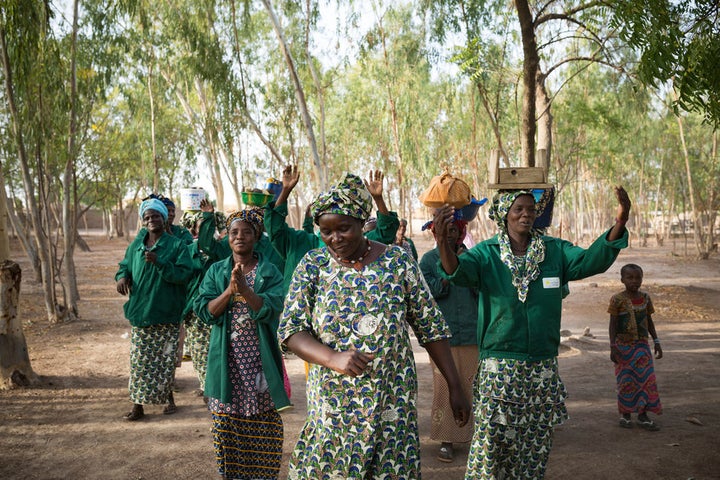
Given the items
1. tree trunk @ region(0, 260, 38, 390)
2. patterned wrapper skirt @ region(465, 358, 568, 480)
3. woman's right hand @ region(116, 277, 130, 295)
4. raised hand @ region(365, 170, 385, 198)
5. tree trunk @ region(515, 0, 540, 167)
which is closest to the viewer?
patterned wrapper skirt @ region(465, 358, 568, 480)

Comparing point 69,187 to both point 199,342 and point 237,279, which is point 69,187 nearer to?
point 199,342

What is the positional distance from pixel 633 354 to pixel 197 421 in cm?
390

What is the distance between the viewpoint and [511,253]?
3.15 metres

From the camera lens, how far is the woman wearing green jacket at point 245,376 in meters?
3.70

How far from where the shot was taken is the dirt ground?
4.30 metres

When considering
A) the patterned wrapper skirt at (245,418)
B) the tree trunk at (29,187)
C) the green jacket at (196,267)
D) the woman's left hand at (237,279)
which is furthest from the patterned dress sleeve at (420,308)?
the tree trunk at (29,187)

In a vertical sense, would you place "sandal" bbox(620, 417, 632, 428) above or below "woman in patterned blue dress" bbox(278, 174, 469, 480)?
below

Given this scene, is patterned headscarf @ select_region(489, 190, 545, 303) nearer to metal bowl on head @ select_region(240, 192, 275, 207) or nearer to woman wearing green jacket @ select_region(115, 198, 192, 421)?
metal bowl on head @ select_region(240, 192, 275, 207)

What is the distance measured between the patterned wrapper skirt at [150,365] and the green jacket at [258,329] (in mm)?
1739

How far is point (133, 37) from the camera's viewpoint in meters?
15.7

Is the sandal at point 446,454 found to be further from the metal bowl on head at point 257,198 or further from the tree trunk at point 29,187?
the tree trunk at point 29,187

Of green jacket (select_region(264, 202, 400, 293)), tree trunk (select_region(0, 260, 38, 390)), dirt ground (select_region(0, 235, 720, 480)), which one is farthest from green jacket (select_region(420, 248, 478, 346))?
tree trunk (select_region(0, 260, 38, 390))

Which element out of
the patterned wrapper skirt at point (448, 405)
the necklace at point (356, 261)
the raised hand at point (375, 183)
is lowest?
the patterned wrapper skirt at point (448, 405)

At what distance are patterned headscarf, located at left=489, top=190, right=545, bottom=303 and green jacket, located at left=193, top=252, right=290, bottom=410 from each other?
4.66 feet
